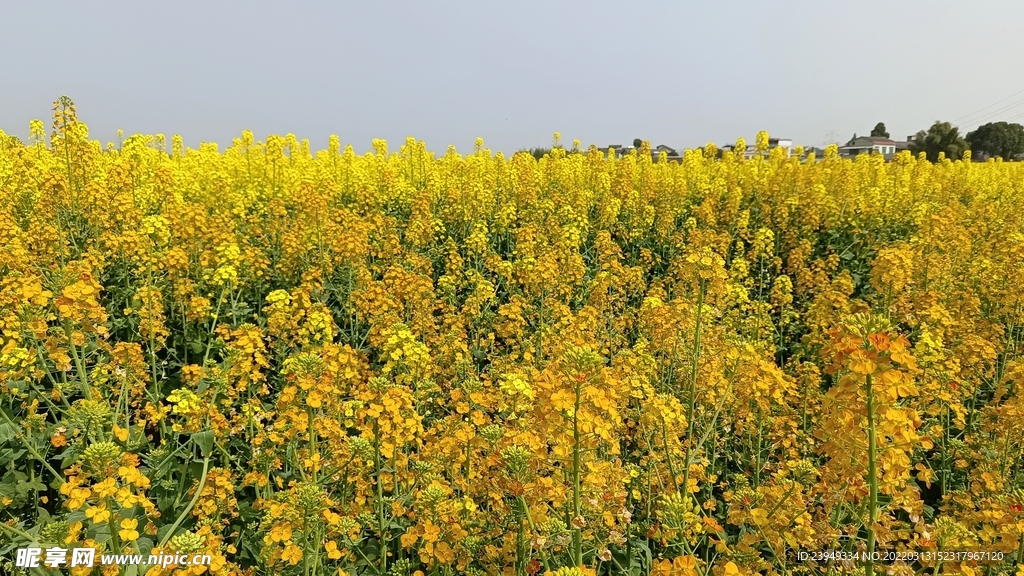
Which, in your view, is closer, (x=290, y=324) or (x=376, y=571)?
(x=376, y=571)

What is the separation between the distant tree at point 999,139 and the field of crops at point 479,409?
4097 centimetres

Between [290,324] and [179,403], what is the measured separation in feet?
3.24

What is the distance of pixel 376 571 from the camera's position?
2.24 m

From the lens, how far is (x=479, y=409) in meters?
2.75

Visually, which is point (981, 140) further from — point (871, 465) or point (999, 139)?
point (871, 465)

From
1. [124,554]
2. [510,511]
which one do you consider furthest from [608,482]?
[124,554]

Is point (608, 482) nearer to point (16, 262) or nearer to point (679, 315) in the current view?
point (679, 315)

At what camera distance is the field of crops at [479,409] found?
1863 millimetres

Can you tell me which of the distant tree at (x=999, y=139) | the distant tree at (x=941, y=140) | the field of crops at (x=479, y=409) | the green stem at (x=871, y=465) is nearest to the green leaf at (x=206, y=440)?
the field of crops at (x=479, y=409)

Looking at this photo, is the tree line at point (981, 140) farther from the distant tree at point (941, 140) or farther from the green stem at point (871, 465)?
the green stem at point (871, 465)

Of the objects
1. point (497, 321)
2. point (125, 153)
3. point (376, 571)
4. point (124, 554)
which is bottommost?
point (376, 571)

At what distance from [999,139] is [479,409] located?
48.3 meters

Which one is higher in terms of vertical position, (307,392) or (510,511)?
(307,392)

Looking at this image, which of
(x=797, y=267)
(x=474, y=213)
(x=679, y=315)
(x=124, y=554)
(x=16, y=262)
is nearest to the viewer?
(x=124, y=554)
